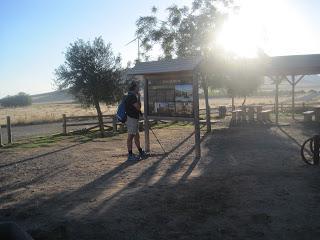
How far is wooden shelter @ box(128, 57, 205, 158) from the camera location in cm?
1124

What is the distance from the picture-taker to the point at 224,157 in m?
11.4

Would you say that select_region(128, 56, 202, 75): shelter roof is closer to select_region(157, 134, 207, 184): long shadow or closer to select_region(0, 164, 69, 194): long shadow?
select_region(157, 134, 207, 184): long shadow

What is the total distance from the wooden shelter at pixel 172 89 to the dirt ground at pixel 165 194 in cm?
110

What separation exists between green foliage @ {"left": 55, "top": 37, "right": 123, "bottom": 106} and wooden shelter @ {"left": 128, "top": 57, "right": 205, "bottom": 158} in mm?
7258

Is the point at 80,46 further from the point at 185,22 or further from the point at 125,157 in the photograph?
the point at 125,157

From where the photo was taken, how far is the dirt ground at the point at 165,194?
5.67m

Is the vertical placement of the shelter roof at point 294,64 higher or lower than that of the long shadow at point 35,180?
higher

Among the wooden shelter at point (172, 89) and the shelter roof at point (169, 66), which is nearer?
the shelter roof at point (169, 66)

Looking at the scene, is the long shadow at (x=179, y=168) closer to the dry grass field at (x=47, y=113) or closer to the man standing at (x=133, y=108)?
the man standing at (x=133, y=108)

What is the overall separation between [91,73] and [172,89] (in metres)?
8.31

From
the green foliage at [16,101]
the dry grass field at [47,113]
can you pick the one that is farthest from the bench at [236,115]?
the green foliage at [16,101]

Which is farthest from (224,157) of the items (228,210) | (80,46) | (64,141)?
(80,46)

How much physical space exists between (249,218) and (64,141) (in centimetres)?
1179

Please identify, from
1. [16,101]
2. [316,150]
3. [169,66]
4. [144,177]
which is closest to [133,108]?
[169,66]
